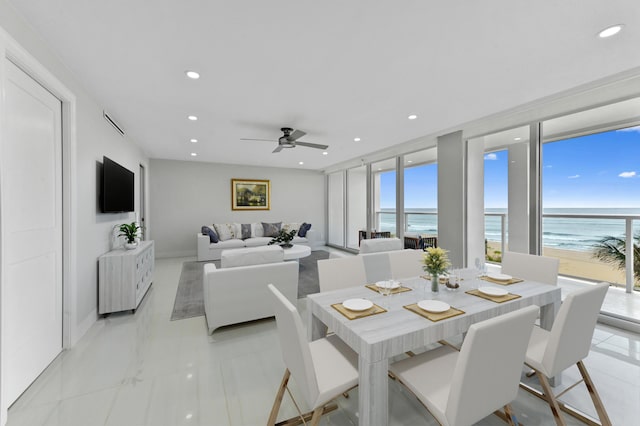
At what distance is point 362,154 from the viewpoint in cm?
609

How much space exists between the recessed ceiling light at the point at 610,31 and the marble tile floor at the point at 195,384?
255cm

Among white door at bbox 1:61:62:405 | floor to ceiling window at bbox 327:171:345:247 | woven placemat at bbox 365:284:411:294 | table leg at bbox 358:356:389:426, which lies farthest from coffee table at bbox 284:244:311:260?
table leg at bbox 358:356:389:426

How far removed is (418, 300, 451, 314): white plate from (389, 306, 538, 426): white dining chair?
382 mm

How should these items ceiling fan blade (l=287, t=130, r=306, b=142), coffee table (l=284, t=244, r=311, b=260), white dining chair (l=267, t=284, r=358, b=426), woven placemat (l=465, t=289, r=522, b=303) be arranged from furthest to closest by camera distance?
coffee table (l=284, t=244, r=311, b=260) → ceiling fan blade (l=287, t=130, r=306, b=142) → woven placemat (l=465, t=289, r=522, b=303) → white dining chair (l=267, t=284, r=358, b=426)

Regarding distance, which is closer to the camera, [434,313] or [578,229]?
[434,313]

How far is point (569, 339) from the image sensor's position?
1431 mm

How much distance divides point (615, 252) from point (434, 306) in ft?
10.9

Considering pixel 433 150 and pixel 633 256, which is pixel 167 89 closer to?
pixel 433 150

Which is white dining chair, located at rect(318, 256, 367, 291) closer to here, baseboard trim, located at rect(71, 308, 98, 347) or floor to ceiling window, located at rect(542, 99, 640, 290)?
baseboard trim, located at rect(71, 308, 98, 347)

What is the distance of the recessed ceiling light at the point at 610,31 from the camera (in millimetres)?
1776

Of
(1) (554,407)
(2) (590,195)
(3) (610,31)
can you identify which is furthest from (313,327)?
(2) (590,195)

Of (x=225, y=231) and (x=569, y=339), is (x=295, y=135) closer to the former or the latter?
(x=569, y=339)

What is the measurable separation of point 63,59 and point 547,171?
527cm

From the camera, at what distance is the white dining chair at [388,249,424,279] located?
2.64m
